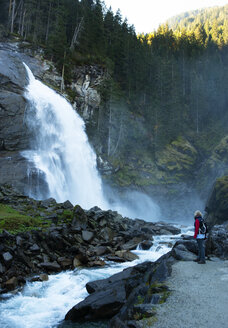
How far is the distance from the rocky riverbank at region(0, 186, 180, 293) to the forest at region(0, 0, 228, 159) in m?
26.1

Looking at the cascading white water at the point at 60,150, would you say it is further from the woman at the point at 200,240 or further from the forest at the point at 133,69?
the woman at the point at 200,240

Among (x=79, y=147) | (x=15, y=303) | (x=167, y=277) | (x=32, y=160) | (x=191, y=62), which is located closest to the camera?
(x=167, y=277)

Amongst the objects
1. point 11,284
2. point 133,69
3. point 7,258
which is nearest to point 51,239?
point 7,258

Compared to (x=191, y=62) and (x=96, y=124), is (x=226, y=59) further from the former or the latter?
(x=96, y=124)

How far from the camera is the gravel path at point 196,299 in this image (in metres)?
4.47

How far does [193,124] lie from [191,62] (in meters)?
18.7

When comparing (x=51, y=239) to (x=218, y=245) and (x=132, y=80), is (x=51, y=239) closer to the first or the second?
(x=218, y=245)

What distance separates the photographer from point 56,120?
2825 cm

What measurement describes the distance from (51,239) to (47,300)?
166 inches

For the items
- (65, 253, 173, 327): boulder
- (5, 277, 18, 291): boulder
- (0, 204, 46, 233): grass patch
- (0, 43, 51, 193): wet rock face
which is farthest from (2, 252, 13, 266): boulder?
(0, 43, 51, 193): wet rock face

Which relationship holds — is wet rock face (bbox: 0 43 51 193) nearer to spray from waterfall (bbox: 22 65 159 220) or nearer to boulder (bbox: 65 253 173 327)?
spray from waterfall (bbox: 22 65 159 220)

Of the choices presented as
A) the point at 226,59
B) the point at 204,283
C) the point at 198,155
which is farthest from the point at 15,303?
the point at 226,59

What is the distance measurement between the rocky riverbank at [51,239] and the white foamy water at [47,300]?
0.64 m

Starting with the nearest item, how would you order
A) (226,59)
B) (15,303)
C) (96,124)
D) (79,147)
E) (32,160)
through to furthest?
(15,303) → (32,160) → (79,147) → (96,124) → (226,59)
